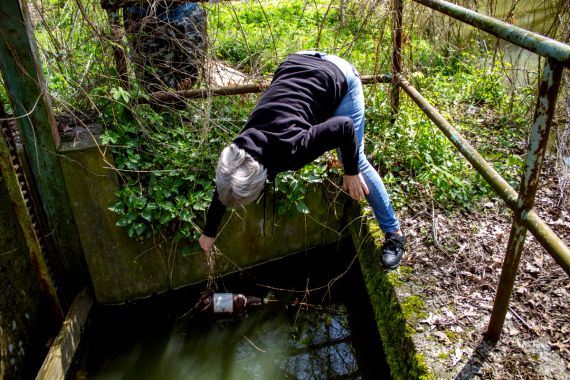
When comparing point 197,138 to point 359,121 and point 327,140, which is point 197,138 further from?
point 327,140

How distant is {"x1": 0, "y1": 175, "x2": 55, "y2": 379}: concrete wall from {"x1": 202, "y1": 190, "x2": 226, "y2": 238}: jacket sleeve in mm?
1524

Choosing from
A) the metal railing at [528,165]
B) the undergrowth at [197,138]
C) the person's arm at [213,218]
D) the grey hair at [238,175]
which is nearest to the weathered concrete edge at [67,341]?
the undergrowth at [197,138]

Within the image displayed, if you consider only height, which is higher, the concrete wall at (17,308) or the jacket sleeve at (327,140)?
the jacket sleeve at (327,140)

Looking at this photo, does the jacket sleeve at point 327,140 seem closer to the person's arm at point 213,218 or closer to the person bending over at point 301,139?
the person bending over at point 301,139

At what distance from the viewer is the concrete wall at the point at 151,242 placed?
129 inches

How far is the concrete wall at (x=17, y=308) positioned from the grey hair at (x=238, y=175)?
1781 millimetres

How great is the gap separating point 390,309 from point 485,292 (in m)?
0.53

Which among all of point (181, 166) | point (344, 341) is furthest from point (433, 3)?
point (344, 341)

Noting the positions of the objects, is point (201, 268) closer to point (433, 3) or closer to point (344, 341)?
point (344, 341)

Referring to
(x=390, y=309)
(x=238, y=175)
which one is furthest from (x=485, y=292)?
(x=238, y=175)

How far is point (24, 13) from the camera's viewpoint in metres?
2.88

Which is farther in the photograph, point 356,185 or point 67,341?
point 67,341

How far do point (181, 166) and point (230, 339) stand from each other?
4.36 feet

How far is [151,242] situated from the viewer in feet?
11.5
